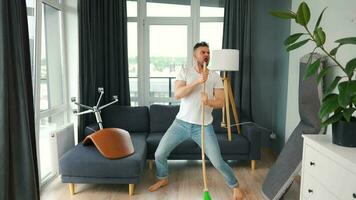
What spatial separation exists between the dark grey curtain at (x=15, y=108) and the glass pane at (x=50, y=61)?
3.90ft

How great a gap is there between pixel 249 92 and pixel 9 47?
10.6 feet

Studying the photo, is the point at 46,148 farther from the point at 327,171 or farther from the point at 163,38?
the point at 327,171

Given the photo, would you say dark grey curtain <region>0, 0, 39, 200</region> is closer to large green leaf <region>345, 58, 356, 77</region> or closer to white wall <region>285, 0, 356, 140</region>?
large green leaf <region>345, 58, 356, 77</region>

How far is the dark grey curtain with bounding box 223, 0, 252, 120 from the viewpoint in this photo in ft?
13.4

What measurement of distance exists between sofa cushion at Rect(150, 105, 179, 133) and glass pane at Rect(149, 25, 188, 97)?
0.64m

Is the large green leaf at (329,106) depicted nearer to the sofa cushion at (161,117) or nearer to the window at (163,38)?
the sofa cushion at (161,117)

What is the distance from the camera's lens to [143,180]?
10.5 feet

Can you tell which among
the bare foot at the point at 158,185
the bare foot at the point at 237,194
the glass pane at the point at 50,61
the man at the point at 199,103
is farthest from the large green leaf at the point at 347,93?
the glass pane at the point at 50,61

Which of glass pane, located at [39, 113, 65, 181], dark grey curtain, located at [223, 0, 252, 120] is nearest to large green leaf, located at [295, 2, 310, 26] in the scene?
dark grey curtain, located at [223, 0, 252, 120]

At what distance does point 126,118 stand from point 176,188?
1387 millimetres

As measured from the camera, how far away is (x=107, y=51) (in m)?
4.09

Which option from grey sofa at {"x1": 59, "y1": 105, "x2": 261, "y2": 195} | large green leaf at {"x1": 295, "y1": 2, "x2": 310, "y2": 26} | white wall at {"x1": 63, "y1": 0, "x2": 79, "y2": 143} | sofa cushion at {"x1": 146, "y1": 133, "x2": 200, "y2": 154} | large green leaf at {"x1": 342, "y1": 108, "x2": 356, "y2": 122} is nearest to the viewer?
large green leaf at {"x1": 342, "y1": 108, "x2": 356, "y2": 122}

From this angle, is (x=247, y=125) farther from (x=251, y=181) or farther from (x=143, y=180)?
(x=143, y=180)

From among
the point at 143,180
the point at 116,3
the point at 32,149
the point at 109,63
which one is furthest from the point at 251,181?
the point at 116,3
